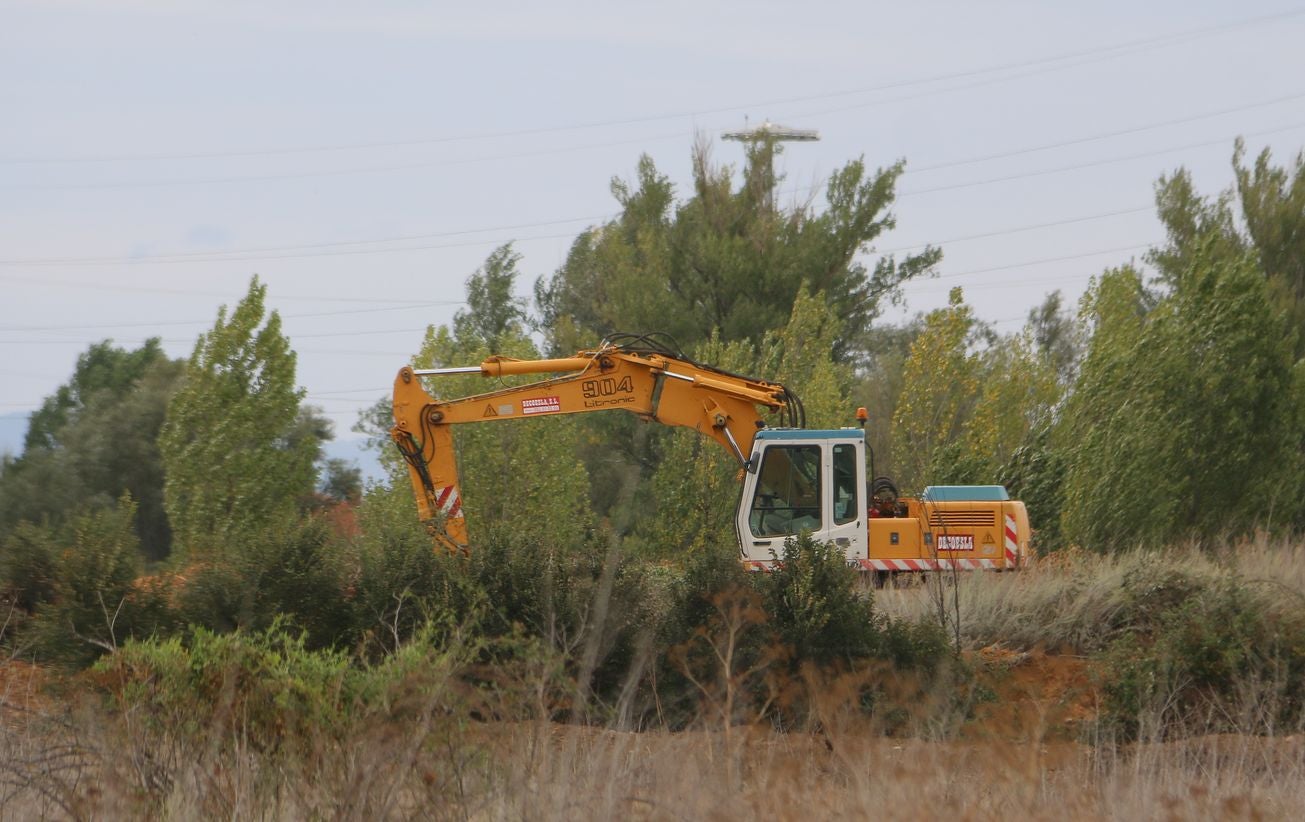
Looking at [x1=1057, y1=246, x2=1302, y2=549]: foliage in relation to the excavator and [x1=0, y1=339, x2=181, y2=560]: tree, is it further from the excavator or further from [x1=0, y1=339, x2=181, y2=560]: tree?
[x1=0, y1=339, x2=181, y2=560]: tree

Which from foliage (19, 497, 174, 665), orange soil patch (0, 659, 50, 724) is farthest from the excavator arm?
orange soil patch (0, 659, 50, 724)

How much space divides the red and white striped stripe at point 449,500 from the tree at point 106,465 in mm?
17512

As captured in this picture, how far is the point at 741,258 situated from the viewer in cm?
4175

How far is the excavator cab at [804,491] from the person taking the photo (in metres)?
17.0

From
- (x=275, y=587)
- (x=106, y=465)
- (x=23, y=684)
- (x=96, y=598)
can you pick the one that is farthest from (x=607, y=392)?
(x=106, y=465)

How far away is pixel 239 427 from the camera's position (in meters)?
22.6

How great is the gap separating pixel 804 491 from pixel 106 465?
24.2 metres

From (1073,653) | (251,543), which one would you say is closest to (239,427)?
(251,543)

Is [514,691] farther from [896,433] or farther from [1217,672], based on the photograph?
[896,433]

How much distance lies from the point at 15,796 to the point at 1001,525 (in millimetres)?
13457

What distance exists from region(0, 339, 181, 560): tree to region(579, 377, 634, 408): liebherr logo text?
60.2 feet

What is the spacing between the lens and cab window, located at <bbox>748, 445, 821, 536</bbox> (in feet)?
55.8

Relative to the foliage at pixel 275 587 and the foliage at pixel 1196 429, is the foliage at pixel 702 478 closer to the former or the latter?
the foliage at pixel 1196 429

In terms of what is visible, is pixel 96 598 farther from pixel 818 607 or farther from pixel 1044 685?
pixel 1044 685
